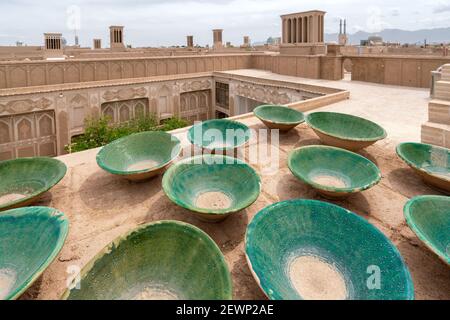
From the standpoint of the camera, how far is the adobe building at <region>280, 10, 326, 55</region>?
58.4ft

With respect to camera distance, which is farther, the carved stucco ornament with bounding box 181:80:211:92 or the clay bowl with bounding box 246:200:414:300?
the carved stucco ornament with bounding box 181:80:211:92

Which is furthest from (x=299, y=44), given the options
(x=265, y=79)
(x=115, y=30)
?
(x=115, y=30)

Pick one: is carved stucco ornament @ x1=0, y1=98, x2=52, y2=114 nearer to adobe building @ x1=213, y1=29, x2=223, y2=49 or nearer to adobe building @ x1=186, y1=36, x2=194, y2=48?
adobe building @ x1=213, y1=29, x2=223, y2=49

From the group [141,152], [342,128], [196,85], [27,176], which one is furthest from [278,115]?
[196,85]

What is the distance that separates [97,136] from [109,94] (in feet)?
10.1

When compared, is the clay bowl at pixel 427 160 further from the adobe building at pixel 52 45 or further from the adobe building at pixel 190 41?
the adobe building at pixel 190 41

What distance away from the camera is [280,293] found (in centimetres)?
224

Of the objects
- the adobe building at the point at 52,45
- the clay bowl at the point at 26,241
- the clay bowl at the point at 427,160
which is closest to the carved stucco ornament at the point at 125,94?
the adobe building at the point at 52,45

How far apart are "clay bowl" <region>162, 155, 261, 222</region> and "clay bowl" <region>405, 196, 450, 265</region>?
158cm

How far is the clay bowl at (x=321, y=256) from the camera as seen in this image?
2391 millimetres

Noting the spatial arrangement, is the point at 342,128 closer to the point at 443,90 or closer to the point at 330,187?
the point at 443,90

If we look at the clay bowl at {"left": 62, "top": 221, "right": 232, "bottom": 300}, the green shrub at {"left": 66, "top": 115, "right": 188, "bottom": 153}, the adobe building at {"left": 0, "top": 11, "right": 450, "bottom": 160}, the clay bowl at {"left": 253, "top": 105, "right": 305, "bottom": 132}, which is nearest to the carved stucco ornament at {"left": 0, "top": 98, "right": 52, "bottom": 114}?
the adobe building at {"left": 0, "top": 11, "right": 450, "bottom": 160}

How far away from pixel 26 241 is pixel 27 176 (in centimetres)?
176

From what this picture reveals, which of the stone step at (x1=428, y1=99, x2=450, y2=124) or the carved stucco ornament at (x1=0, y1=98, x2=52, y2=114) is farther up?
the carved stucco ornament at (x1=0, y1=98, x2=52, y2=114)
